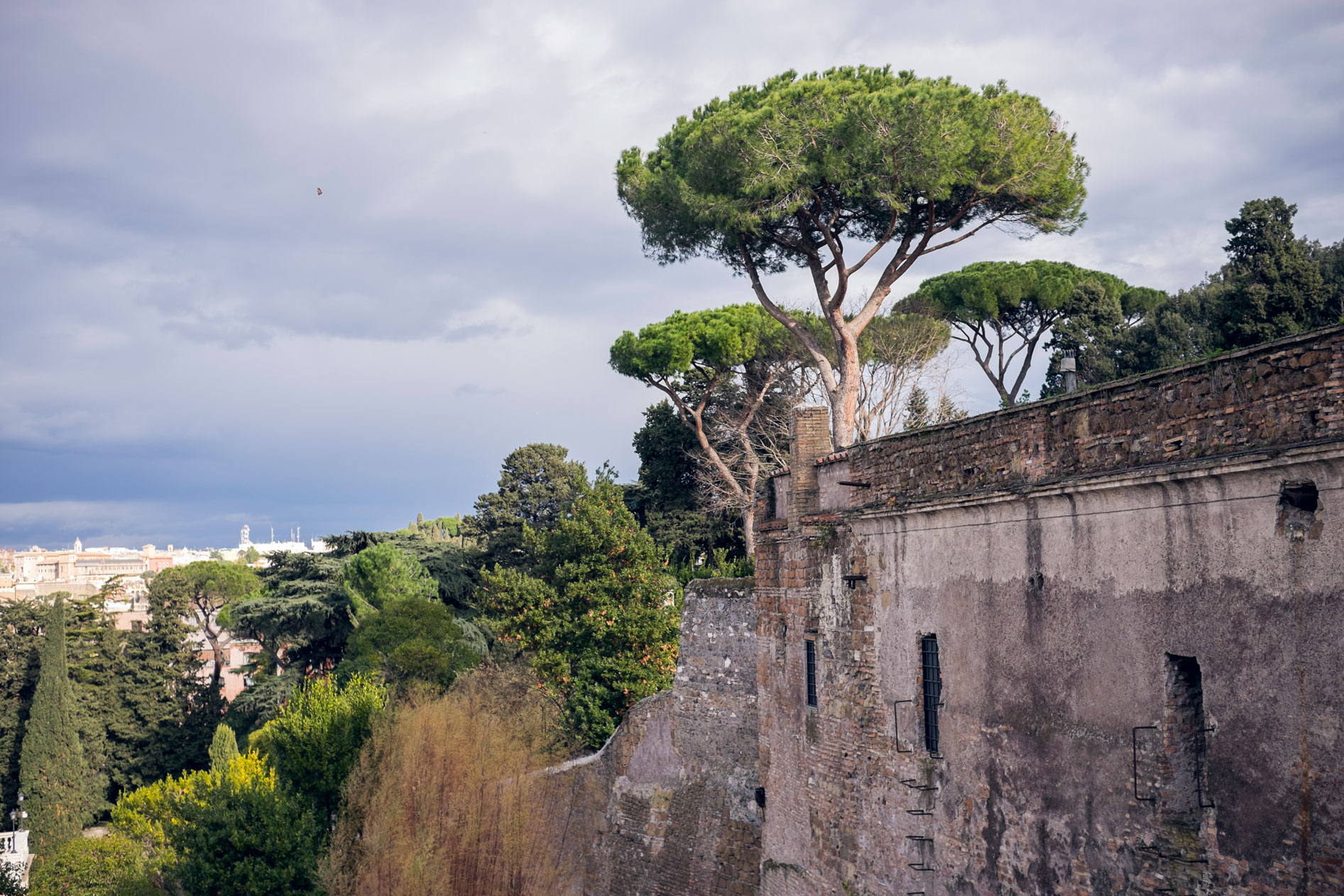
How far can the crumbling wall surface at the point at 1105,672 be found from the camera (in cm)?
588

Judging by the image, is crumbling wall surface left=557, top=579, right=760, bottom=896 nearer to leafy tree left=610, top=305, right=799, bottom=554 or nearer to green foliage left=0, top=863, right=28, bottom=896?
leafy tree left=610, top=305, right=799, bottom=554

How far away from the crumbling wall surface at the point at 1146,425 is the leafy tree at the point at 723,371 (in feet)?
65.0

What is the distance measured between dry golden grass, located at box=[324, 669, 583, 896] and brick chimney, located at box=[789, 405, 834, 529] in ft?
26.6

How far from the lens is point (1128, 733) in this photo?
701cm

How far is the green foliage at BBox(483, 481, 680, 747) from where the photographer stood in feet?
75.9

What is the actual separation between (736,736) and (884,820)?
488 cm

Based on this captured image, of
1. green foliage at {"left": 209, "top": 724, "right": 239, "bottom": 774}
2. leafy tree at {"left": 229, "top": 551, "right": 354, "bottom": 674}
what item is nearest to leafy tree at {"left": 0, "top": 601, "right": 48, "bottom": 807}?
leafy tree at {"left": 229, "top": 551, "right": 354, "bottom": 674}

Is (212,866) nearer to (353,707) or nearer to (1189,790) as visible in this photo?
(353,707)

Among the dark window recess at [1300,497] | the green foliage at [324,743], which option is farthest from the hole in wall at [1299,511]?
the green foliage at [324,743]

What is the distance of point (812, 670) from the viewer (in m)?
11.9

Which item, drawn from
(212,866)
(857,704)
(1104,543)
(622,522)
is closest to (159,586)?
(622,522)

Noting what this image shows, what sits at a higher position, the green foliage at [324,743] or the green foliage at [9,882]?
the green foliage at [324,743]

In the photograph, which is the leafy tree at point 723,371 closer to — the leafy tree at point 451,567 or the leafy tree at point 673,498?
the leafy tree at point 673,498

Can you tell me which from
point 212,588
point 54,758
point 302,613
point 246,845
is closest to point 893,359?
point 246,845
